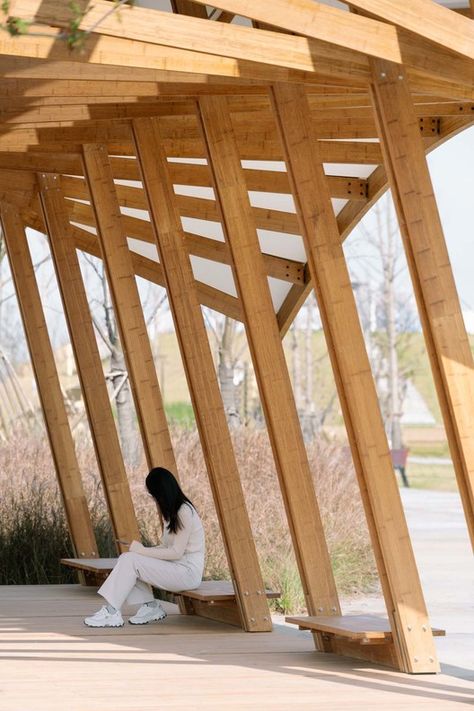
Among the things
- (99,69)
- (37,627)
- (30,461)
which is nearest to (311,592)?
(37,627)

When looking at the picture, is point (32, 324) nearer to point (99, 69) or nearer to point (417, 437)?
point (99, 69)

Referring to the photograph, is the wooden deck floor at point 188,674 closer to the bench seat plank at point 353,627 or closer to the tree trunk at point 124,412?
the bench seat plank at point 353,627

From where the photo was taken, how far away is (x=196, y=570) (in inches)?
306

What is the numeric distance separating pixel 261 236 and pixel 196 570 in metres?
3.62

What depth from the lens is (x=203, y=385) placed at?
7.46m

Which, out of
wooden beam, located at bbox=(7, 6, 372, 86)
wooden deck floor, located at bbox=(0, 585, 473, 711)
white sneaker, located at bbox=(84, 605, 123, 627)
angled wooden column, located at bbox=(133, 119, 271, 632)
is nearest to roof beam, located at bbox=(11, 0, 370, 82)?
wooden beam, located at bbox=(7, 6, 372, 86)

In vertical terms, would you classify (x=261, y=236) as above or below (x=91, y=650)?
above

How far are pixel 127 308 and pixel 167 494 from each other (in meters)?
1.74

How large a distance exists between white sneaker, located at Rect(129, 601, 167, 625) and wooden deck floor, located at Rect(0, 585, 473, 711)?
85mm

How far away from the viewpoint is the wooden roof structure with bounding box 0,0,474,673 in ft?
16.8

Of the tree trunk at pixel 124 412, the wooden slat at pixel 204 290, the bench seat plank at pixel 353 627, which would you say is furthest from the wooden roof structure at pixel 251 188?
the tree trunk at pixel 124 412

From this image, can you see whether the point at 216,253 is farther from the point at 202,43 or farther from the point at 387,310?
the point at 387,310

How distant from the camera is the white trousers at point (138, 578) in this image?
25.0 feet

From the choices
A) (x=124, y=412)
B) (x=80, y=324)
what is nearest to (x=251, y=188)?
(x=80, y=324)
